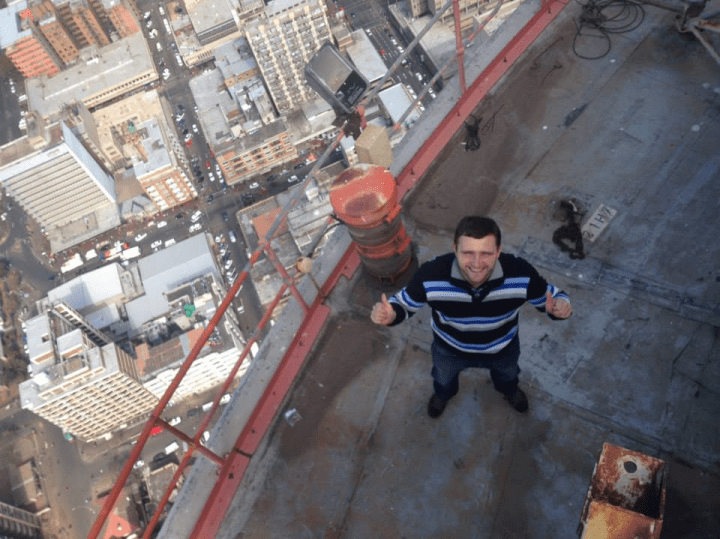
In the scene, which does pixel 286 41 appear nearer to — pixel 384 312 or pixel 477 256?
pixel 384 312

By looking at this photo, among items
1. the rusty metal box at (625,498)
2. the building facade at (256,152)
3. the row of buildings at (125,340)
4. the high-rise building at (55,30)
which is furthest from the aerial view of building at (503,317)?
the high-rise building at (55,30)

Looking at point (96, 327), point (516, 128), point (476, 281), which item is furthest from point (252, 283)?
point (476, 281)

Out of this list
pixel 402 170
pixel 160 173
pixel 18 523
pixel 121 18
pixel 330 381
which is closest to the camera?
pixel 330 381

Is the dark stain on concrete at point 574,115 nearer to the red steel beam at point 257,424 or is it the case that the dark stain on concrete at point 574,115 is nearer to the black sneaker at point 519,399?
the black sneaker at point 519,399

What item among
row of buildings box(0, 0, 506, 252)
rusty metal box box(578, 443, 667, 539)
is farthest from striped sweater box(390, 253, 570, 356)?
row of buildings box(0, 0, 506, 252)

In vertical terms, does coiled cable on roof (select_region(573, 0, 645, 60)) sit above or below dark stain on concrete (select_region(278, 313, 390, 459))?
above

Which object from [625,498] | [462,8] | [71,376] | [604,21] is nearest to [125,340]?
[71,376]

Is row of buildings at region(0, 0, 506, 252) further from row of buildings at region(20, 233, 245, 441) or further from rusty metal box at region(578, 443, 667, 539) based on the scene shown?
rusty metal box at region(578, 443, 667, 539)
